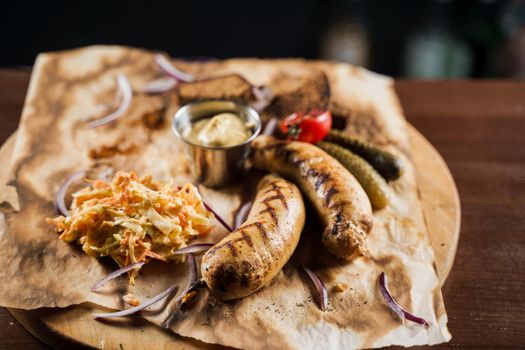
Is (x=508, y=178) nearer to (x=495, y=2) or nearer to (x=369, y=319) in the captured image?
(x=369, y=319)

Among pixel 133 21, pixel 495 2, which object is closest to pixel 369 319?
pixel 495 2

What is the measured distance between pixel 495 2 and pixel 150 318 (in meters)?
4.90

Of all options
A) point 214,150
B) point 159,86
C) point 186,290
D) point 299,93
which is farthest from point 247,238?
point 159,86

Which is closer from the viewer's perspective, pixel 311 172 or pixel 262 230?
pixel 262 230

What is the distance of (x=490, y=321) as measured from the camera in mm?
3051

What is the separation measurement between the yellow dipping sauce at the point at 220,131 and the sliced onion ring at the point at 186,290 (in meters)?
0.78

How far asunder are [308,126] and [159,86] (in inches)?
55.0

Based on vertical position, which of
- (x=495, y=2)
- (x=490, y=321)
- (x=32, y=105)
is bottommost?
(x=490, y=321)

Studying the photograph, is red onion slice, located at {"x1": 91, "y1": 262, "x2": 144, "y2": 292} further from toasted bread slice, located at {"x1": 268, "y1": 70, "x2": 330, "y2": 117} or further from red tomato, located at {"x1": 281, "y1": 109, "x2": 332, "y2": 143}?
toasted bread slice, located at {"x1": 268, "y1": 70, "x2": 330, "y2": 117}

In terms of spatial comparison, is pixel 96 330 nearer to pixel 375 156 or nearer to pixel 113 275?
pixel 113 275

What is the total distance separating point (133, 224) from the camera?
10.3 feet

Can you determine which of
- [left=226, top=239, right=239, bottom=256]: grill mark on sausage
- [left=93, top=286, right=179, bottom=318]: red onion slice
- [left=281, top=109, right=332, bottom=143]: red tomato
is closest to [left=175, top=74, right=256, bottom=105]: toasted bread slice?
[left=281, top=109, right=332, bottom=143]: red tomato

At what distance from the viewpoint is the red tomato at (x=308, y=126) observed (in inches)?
153

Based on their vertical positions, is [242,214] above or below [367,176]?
below
